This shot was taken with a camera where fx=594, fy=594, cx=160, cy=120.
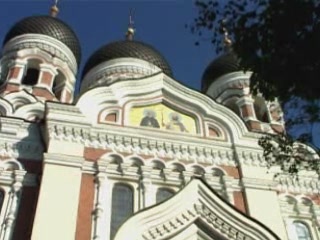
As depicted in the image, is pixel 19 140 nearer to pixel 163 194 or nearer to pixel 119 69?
pixel 163 194

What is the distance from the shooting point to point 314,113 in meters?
6.55

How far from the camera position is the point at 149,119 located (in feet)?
39.2

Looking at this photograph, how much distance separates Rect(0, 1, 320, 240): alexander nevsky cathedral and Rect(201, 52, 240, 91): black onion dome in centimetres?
541

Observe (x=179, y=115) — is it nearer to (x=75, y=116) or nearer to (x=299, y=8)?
(x=75, y=116)

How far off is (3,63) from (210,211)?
9.85 metres

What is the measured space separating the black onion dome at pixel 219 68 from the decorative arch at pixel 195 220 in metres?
8.09

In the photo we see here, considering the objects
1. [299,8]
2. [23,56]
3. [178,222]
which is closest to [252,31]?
[299,8]

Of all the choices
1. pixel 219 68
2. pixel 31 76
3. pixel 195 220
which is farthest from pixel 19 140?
pixel 219 68

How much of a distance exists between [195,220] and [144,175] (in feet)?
4.50

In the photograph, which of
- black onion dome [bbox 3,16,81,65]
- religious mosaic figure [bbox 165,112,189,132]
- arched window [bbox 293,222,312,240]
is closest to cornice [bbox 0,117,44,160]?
religious mosaic figure [bbox 165,112,189,132]

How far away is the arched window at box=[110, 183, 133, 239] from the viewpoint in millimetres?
9891

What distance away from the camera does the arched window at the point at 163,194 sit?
10566 millimetres

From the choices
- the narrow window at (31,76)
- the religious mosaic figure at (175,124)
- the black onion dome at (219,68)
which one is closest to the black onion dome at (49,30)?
the narrow window at (31,76)

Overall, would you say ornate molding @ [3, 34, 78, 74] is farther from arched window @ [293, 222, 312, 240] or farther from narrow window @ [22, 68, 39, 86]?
arched window @ [293, 222, 312, 240]
